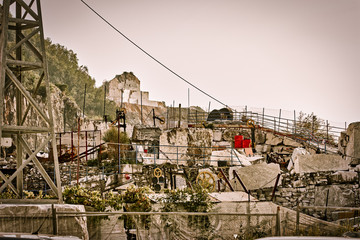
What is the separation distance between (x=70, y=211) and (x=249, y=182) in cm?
950

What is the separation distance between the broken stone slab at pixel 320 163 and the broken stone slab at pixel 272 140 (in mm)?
8926

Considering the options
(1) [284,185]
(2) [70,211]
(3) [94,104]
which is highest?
(3) [94,104]

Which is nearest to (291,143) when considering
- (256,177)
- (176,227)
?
(256,177)

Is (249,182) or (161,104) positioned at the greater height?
(161,104)

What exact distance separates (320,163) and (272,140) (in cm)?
934

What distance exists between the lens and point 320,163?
14.6 metres

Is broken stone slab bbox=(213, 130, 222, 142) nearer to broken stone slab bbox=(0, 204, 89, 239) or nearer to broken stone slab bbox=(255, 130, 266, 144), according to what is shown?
broken stone slab bbox=(255, 130, 266, 144)

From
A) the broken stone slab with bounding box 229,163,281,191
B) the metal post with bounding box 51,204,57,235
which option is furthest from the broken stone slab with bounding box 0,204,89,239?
the broken stone slab with bounding box 229,163,281,191

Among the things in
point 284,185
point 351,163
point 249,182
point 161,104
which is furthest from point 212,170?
point 161,104

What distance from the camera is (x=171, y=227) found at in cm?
825

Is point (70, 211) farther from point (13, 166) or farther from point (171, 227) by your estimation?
point (13, 166)

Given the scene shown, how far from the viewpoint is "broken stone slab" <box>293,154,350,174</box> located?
14227 millimetres

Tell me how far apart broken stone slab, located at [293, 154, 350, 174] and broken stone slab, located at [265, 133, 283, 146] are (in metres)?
8.93

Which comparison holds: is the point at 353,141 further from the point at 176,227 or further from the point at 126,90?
the point at 126,90
